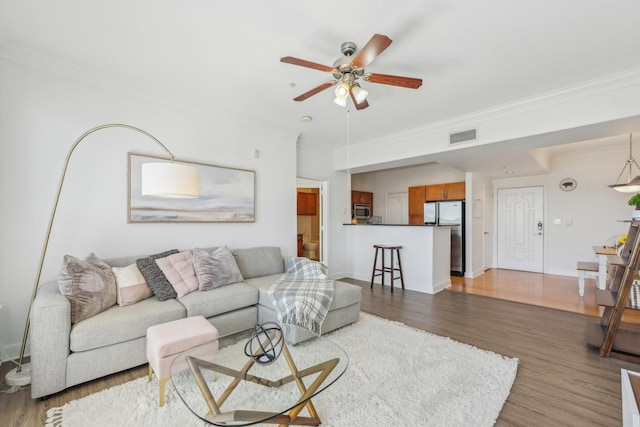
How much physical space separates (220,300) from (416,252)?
3308 millimetres

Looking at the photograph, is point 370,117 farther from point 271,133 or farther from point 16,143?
point 16,143

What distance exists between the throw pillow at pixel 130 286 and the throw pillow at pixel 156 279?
41mm

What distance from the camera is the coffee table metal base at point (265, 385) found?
1.28 m

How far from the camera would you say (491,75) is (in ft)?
8.82

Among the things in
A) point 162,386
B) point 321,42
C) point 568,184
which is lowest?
point 162,386

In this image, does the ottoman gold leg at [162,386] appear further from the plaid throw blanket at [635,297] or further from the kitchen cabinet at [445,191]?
the kitchen cabinet at [445,191]

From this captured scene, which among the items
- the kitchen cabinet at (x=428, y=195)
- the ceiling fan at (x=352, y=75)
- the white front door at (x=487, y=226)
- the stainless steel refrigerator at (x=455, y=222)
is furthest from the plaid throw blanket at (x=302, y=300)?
the white front door at (x=487, y=226)

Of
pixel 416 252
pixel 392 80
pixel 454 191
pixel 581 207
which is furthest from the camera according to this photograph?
pixel 454 191

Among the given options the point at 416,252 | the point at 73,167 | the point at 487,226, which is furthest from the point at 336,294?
the point at 487,226

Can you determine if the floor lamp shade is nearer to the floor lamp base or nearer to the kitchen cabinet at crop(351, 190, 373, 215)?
the floor lamp base

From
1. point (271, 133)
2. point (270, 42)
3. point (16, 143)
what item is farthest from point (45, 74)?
point (271, 133)

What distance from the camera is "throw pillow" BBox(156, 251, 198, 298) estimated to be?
2662 millimetres

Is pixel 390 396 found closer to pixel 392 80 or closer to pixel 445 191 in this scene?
pixel 392 80

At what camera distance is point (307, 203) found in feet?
23.9
